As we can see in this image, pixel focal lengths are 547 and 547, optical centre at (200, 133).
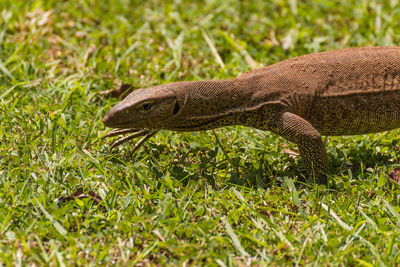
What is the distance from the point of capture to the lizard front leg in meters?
4.49

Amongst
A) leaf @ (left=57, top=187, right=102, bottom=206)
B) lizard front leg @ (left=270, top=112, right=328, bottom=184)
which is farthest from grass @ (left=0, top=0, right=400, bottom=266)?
lizard front leg @ (left=270, top=112, right=328, bottom=184)

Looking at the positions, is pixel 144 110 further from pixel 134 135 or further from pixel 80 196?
pixel 80 196

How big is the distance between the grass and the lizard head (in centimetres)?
41

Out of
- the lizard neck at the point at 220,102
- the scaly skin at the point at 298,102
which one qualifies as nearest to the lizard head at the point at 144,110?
the scaly skin at the point at 298,102

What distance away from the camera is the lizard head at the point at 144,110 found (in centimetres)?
437

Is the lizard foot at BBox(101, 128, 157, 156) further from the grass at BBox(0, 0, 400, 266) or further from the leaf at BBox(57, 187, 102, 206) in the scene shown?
the leaf at BBox(57, 187, 102, 206)

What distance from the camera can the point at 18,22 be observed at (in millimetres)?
7188

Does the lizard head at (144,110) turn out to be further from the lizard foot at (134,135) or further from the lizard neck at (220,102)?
the lizard foot at (134,135)

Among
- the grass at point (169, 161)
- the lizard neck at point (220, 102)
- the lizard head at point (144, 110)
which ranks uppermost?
the lizard head at point (144, 110)

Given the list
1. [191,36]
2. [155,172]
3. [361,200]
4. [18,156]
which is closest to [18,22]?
[191,36]

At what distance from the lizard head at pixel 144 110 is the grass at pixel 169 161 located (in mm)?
405

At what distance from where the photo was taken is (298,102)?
4.64 m

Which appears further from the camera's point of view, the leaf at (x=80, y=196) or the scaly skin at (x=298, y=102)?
the scaly skin at (x=298, y=102)

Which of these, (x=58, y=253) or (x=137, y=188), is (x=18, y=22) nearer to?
(x=137, y=188)
